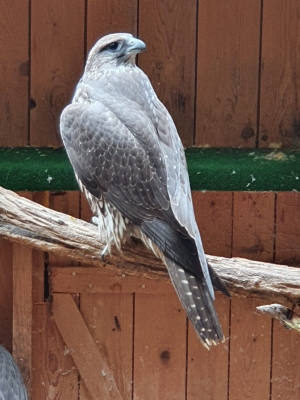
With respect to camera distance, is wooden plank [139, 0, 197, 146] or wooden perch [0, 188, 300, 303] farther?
wooden plank [139, 0, 197, 146]

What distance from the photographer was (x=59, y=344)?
3641 millimetres

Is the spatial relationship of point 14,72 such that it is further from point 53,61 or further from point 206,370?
point 206,370

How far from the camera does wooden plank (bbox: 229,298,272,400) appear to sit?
3.62 m

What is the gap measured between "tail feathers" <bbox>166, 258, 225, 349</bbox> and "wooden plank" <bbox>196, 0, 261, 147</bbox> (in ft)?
5.33

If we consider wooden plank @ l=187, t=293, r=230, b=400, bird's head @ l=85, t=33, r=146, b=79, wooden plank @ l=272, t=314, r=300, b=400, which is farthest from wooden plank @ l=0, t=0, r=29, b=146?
wooden plank @ l=272, t=314, r=300, b=400

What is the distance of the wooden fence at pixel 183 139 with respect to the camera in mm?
3605

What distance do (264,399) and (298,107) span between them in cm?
157

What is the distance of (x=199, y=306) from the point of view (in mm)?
2234

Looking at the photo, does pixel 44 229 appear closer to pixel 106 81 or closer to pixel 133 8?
pixel 106 81

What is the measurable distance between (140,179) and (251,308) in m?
1.46

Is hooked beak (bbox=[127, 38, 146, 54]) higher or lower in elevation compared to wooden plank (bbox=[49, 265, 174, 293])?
higher

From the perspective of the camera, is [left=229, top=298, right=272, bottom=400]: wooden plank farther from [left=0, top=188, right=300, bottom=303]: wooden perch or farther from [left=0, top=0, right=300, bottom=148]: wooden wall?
[left=0, top=188, right=300, bottom=303]: wooden perch

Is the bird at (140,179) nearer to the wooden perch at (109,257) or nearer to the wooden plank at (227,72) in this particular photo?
the wooden perch at (109,257)

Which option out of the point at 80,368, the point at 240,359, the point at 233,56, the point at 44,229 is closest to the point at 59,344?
the point at 80,368
